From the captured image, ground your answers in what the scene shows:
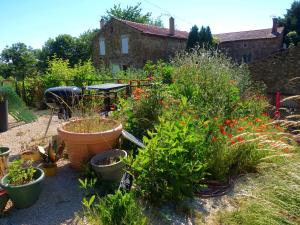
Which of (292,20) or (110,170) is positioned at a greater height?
(292,20)

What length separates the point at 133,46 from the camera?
22.1m

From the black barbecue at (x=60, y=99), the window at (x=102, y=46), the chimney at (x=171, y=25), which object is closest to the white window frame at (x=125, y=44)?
the window at (x=102, y=46)

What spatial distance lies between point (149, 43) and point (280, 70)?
11173 millimetres

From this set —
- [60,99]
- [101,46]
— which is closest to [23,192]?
[60,99]

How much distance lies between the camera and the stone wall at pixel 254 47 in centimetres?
2331

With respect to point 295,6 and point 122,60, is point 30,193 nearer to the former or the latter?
point 122,60

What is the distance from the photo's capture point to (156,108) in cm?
428

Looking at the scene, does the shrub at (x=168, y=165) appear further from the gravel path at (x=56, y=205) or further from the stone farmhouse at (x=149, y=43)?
the stone farmhouse at (x=149, y=43)

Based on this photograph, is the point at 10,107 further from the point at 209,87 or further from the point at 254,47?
the point at 254,47

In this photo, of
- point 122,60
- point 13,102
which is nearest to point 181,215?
point 13,102

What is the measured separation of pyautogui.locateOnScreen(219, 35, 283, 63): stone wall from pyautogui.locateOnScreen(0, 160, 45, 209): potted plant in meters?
21.7

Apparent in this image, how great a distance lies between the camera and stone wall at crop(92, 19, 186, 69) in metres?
21.8

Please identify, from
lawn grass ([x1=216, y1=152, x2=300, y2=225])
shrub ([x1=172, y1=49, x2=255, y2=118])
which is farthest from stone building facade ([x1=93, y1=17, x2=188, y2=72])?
lawn grass ([x1=216, y1=152, x2=300, y2=225])

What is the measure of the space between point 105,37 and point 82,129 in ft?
73.3
